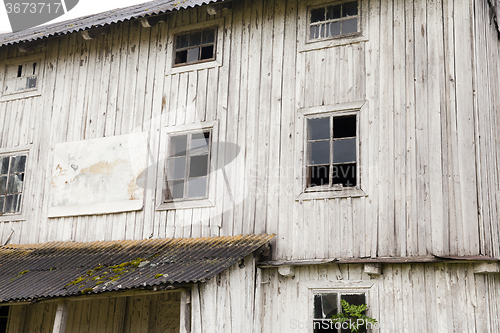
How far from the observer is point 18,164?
1302cm

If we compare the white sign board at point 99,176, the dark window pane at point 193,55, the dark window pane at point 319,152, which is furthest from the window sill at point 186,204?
the dark window pane at point 193,55

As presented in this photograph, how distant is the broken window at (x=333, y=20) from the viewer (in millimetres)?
10805

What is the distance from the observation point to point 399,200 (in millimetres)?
9500

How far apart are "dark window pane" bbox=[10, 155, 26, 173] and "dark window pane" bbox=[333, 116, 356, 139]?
7106 mm

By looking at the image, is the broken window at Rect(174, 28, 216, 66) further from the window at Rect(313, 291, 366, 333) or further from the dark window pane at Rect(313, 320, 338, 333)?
the dark window pane at Rect(313, 320, 338, 333)

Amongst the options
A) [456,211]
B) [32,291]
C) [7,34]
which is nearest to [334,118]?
[456,211]

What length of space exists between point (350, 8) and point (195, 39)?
329 cm

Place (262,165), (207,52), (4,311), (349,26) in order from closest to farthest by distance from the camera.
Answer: (262,165)
(349,26)
(207,52)
(4,311)

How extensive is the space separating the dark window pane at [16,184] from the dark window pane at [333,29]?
24.2ft

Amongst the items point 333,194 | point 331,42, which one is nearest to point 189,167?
point 333,194

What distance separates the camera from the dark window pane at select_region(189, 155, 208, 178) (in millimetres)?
11219

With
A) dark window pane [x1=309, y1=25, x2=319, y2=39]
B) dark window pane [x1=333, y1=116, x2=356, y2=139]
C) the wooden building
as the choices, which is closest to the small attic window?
the wooden building

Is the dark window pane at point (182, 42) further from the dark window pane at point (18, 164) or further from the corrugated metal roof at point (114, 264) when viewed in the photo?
the dark window pane at point (18, 164)

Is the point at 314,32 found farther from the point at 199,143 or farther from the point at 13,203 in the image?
the point at 13,203
